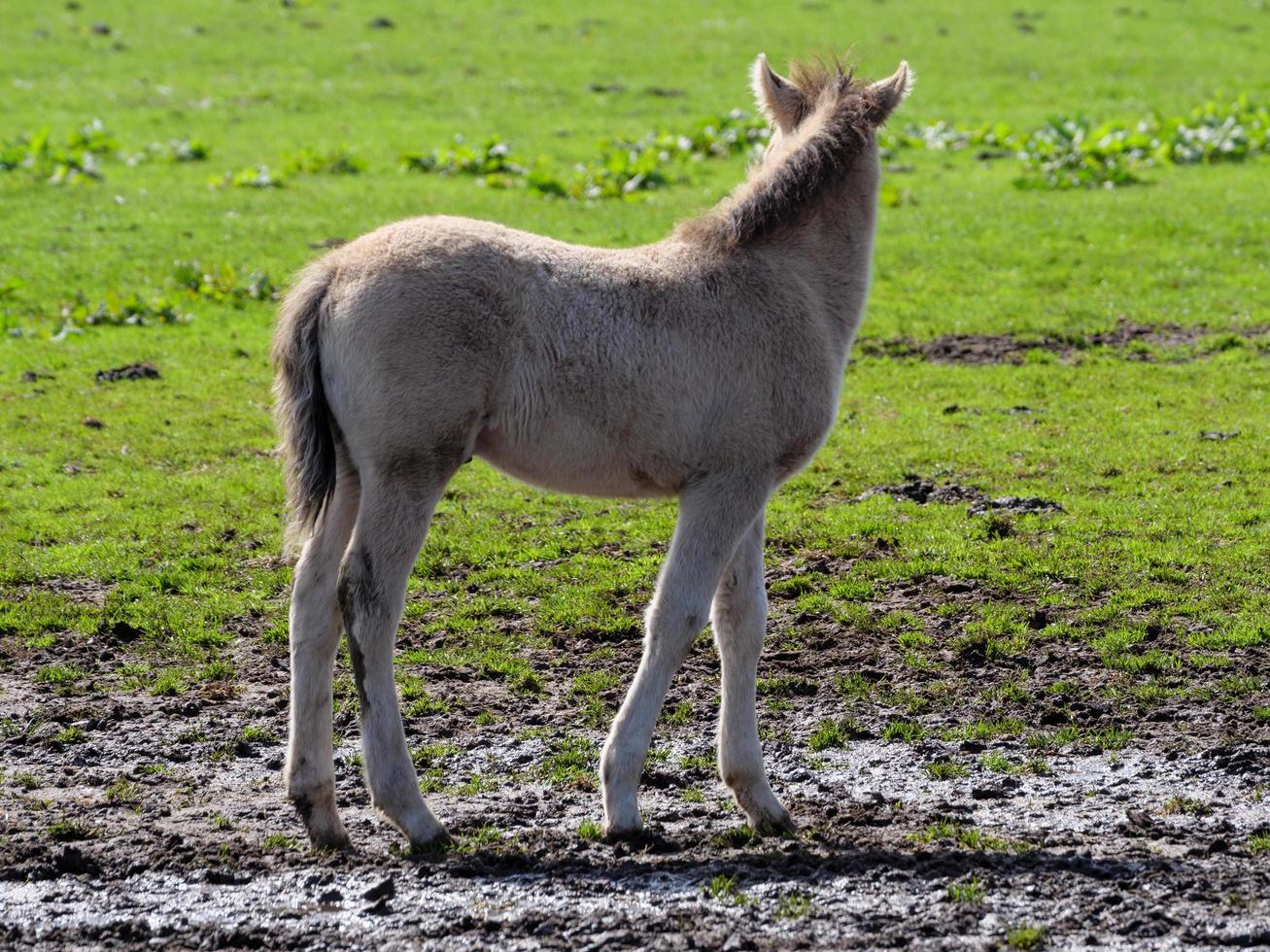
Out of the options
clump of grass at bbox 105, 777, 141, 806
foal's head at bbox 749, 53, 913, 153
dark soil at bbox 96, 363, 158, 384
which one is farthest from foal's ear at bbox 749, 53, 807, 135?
dark soil at bbox 96, 363, 158, 384

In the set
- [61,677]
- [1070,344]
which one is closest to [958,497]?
[1070,344]

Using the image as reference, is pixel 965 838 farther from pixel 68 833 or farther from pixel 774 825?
pixel 68 833

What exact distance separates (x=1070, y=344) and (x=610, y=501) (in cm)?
631

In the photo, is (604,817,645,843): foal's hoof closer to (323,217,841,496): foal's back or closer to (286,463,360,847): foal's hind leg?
(286,463,360,847): foal's hind leg

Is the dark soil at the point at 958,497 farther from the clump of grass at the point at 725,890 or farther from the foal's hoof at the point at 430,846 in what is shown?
the foal's hoof at the point at 430,846

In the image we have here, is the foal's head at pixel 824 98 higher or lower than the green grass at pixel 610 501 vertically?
higher

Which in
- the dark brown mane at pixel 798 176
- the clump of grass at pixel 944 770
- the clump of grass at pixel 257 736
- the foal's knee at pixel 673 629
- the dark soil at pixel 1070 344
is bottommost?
the clump of grass at pixel 257 736

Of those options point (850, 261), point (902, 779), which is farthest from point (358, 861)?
point (850, 261)

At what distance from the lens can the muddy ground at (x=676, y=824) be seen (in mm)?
5359

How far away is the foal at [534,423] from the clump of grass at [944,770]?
93 centimetres

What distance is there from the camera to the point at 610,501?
35.4 feet

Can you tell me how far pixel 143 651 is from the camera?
27.6ft

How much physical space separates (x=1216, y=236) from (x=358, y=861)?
1531 cm

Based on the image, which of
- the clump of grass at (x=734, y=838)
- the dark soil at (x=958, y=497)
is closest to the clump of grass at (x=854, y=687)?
the clump of grass at (x=734, y=838)
